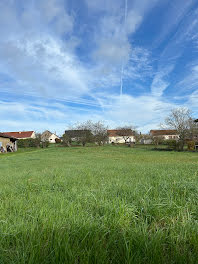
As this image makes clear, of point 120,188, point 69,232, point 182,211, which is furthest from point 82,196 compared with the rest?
point 182,211

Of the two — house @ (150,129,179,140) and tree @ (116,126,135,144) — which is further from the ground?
tree @ (116,126,135,144)

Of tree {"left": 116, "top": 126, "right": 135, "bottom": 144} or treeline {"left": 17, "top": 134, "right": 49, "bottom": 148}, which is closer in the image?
treeline {"left": 17, "top": 134, "right": 49, "bottom": 148}

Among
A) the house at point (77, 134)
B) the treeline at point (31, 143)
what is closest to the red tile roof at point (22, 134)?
the treeline at point (31, 143)

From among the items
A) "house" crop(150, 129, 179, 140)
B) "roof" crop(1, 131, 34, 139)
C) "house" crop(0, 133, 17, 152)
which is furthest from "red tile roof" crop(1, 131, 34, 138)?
"house" crop(150, 129, 179, 140)

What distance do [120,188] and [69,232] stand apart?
154 centimetres

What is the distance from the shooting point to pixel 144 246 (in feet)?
4.17

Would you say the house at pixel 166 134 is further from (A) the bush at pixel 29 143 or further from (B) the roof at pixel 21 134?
(B) the roof at pixel 21 134

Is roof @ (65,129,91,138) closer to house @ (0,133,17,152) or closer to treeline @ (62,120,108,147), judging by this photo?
treeline @ (62,120,108,147)

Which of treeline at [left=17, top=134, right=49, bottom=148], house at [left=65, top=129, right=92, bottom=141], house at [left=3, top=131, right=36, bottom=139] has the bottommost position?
treeline at [left=17, top=134, right=49, bottom=148]

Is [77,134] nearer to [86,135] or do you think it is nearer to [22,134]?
[86,135]

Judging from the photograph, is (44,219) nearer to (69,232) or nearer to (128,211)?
(69,232)

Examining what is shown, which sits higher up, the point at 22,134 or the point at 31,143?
the point at 22,134

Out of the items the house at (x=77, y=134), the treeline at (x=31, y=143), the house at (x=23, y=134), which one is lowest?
the treeline at (x=31, y=143)

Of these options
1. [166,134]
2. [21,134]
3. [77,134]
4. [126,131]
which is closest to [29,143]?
[77,134]
